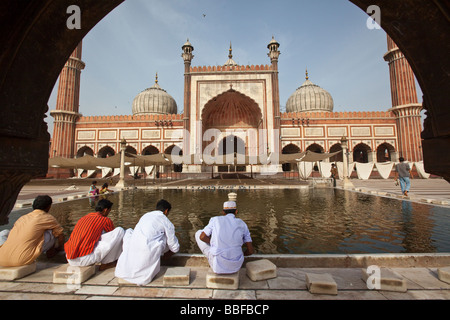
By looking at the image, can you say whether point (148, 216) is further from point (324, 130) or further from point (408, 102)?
point (408, 102)

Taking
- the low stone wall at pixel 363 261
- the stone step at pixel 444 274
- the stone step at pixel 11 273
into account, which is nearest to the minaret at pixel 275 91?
the low stone wall at pixel 363 261

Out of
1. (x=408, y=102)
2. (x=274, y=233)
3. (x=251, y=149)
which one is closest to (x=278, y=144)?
(x=251, y=149)

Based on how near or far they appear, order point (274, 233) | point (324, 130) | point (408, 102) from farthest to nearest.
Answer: point (324, 130), point (408, 102), point (274, 233)

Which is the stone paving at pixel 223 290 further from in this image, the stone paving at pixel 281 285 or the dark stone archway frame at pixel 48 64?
the dark stone archway frame at pixel 48 64

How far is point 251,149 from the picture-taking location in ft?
89.0

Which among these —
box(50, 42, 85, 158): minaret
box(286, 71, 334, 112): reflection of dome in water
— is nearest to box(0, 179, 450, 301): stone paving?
box(50, 42, 85, 158): minaret

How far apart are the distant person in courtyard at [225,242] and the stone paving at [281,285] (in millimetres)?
178

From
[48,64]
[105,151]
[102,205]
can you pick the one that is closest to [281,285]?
[102,205]

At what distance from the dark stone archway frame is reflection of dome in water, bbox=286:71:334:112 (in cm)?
3124

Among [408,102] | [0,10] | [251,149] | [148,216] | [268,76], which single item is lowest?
[148,216]

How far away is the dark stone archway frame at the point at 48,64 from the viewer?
1743 mm

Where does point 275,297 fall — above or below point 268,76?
below

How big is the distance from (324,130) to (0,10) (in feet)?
93.5

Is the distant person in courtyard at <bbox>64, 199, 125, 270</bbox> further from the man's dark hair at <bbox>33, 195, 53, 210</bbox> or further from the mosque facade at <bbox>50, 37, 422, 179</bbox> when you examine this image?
the mosque facade at <bbox>50, 37, 422, 179</bbox>
